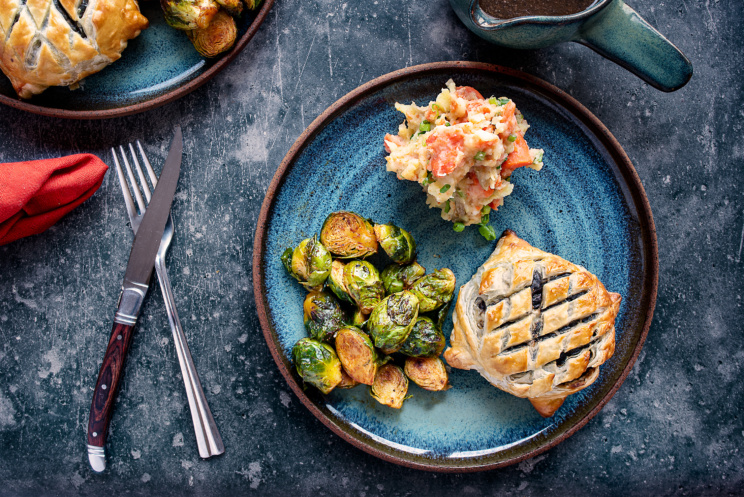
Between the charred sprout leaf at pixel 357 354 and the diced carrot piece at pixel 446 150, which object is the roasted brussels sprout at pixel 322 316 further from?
the diced carrot piece at pixel 446 150

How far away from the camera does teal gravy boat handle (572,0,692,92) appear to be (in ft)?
7.95

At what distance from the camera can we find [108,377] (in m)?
2.95

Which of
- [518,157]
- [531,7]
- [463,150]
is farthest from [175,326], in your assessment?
[531,7]

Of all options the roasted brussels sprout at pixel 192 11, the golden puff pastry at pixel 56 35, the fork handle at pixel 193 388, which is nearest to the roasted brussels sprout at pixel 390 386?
the fork handle at pixel 193 388

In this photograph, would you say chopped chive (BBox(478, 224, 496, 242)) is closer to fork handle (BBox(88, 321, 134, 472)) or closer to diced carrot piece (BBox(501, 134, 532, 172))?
diced carrot piece (BBox(501, 134, 532, 172))

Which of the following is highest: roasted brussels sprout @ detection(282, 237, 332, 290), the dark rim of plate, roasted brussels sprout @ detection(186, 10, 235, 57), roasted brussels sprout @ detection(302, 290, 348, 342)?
roasted brussels sprout @ detection(186, 10, 235, 57)

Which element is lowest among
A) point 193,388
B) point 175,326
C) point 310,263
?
point 193,388

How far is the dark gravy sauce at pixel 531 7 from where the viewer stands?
2475 mm

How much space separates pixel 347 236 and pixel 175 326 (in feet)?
4.20

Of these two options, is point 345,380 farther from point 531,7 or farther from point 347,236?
point 531,7

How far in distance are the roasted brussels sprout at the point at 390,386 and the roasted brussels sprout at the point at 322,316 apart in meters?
0.37

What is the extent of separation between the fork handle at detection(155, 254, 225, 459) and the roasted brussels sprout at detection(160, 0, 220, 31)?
1421 millimetres

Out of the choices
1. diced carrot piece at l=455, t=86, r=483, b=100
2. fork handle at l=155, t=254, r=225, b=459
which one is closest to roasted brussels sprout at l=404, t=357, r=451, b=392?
fork handle at l=155, t=254, r=225, b=459

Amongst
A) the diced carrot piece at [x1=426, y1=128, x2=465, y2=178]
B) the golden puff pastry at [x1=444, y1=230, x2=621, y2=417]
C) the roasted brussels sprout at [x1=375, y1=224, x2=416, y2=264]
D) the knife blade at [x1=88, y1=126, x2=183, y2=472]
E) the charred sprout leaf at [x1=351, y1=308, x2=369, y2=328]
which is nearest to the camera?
the diced carrot piece at [x1=426, y1=128, x2=465, y2=178]
